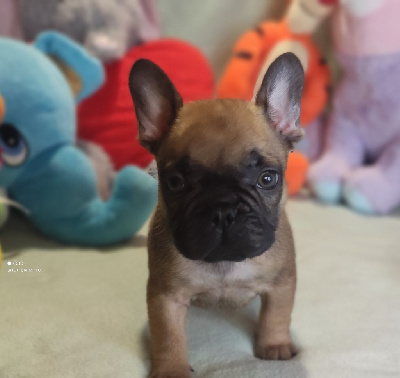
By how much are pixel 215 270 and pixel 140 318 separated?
27 centimetres

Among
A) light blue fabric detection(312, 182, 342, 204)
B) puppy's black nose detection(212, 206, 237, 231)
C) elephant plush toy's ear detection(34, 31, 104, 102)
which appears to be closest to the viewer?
puppy's black nose detection(212, 206, 237, 231)

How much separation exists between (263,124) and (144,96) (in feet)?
0.72

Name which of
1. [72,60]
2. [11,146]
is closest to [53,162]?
[11,146]

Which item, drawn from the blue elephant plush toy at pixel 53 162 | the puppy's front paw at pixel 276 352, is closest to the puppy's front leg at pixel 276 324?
the puppy's front paw at pixel 276 352

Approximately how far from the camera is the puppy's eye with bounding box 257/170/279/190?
2.68 feet

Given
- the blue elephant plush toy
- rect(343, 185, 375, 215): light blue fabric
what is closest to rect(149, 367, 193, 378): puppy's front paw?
the blue elephant plush toy

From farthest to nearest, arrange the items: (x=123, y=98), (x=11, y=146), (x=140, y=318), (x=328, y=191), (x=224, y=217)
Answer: (x=328, y=191)
(x=123, y=98)
(x=11, y=146)
(x=140, y=318)
(x=224, y=217)

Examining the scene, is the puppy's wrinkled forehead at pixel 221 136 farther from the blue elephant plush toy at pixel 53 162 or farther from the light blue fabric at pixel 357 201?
the light blue fabric at pixel 357 201

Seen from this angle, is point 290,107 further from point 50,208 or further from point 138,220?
point 50,208

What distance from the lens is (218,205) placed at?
0.74 meters

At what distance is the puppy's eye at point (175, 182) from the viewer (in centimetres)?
81

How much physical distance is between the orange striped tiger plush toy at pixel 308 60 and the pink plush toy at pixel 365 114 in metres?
0.07

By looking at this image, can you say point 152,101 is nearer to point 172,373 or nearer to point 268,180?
point 268,180

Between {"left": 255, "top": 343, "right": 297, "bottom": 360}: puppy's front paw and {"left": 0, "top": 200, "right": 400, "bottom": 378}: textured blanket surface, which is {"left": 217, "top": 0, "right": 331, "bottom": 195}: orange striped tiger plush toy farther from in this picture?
{"left": 255, "top": 343, "right": 297, "bottom": 360}: puppy's front paw
